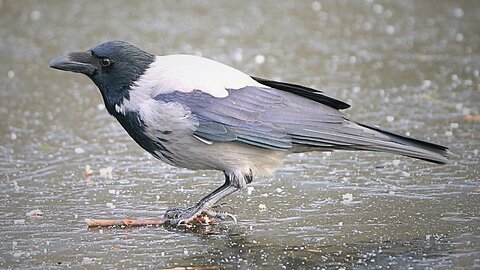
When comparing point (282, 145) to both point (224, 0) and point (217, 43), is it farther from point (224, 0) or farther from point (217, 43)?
point (224, 0)

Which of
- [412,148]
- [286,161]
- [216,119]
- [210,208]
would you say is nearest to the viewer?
[412,148]

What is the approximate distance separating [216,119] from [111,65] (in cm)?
62

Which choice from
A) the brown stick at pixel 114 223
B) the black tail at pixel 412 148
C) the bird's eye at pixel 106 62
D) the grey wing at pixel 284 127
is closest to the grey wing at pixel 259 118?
the grey wing at pixel 284 127

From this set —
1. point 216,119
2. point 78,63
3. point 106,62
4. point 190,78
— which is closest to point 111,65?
point 106,62

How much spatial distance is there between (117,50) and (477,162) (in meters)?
2.16

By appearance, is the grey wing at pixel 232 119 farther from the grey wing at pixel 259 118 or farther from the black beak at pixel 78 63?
the black beak at pixel 78 63

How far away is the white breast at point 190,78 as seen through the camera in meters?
4.58

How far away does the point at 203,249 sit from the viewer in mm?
4066

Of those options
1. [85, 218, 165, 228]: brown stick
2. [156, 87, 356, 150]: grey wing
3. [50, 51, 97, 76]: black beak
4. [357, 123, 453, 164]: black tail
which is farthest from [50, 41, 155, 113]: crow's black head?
[357, 123, 453, 164]: black tail

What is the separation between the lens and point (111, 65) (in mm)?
4691

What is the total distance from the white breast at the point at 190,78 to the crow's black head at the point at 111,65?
0.05m

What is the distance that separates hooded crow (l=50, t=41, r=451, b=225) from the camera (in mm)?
4469

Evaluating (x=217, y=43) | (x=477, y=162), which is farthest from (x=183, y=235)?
(x=217, y=43)

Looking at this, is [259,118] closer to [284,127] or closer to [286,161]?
[284,127]
